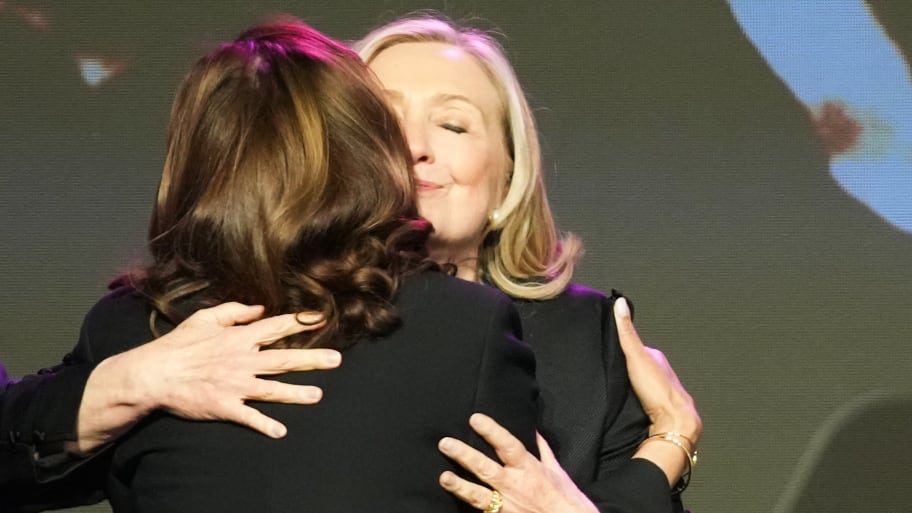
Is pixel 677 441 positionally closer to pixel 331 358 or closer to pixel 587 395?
pixel 587 395

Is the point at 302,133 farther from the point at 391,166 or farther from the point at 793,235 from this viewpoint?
the point at 793,235

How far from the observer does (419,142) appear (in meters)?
1.63

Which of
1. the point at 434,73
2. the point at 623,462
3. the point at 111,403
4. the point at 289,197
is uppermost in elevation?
the point at 434,73

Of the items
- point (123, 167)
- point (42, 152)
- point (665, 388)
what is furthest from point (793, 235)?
point (42, 152)

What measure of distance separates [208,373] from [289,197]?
19 cm

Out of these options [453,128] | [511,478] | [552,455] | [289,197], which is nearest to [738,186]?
[453,128]

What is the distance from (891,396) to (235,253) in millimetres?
1753

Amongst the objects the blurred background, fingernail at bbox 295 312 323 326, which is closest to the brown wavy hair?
fingernail at bbox 295 312 323 326

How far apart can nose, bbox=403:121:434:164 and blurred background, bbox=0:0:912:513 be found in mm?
902

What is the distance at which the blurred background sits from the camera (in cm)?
250

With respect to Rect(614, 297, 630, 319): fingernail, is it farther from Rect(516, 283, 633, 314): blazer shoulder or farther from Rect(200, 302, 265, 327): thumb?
Rect(200, 302, 265, 327): thumb

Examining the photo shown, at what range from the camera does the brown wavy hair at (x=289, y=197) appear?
116 centimetres

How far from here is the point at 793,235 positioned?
2518mm

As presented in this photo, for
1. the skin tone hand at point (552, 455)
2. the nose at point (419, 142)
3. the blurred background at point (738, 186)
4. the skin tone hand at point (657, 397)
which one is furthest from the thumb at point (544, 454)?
the blurred background at point (738, 186)
